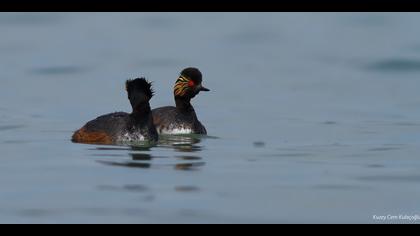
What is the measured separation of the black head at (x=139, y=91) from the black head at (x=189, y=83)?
2818 millimetres

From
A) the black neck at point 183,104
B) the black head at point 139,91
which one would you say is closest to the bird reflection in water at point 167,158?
the black head at point 139,91

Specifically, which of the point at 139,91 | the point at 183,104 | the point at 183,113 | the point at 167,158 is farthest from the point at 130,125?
the point at 183,104

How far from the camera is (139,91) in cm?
2338

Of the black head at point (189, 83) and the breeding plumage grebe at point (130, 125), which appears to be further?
the black head at point (189, 83)

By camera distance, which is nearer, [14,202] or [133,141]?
[14,202]

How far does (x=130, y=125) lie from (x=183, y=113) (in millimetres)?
2733

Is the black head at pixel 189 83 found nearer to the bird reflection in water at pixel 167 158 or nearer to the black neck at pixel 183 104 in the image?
the black neck at pixel 183 104

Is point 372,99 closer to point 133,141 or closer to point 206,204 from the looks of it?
point 133,141

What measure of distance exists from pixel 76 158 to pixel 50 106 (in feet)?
32.0

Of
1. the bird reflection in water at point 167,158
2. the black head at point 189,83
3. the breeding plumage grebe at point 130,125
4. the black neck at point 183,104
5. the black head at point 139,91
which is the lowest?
the bird reflection in water at point 167,158

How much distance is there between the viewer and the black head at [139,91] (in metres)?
23.3

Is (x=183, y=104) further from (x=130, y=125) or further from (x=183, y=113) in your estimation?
(x=130, y=125)

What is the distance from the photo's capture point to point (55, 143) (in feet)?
77.4
